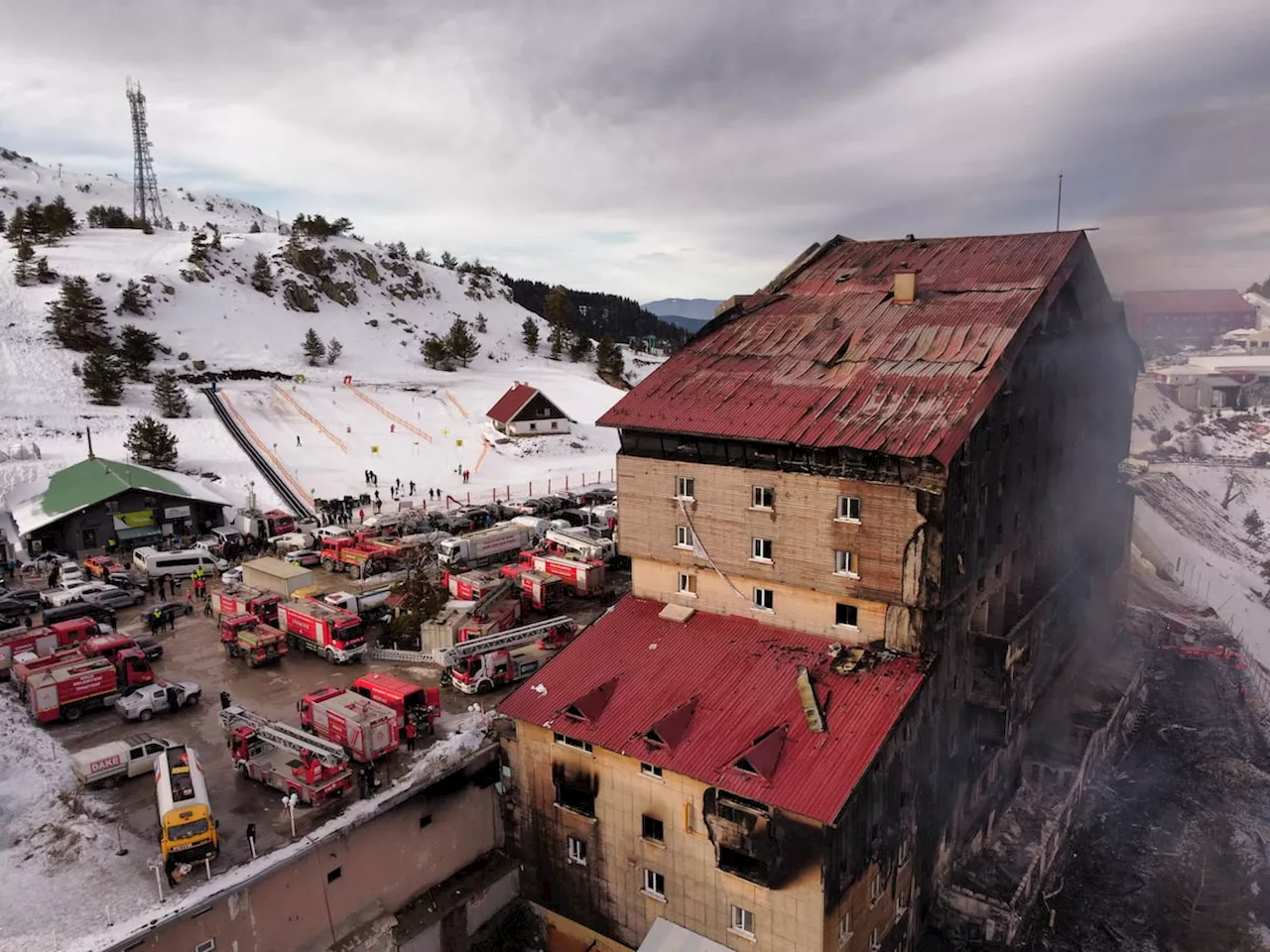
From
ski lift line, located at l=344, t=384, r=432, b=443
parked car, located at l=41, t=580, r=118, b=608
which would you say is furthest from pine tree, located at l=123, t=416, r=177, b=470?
ski lift line, located at l=344, t=384, r=432, b=443

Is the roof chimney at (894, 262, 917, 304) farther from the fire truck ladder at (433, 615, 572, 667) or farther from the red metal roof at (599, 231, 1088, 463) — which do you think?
the fire truck ladder at (433, 615, 572, 667)

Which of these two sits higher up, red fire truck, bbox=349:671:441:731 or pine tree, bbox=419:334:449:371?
pine tree, bbox=419:334:449:371

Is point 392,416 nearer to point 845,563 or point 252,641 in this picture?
point 252,641

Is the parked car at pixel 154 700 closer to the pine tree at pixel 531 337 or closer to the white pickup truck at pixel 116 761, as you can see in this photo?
the white pickup truck at pixel 116 761

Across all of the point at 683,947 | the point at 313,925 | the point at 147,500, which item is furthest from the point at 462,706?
the point at 147,500

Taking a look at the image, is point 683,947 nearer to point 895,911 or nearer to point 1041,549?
point 895,911

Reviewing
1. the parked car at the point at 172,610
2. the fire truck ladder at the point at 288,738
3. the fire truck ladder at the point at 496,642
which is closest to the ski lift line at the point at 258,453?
the parked car at the point at 172,610
